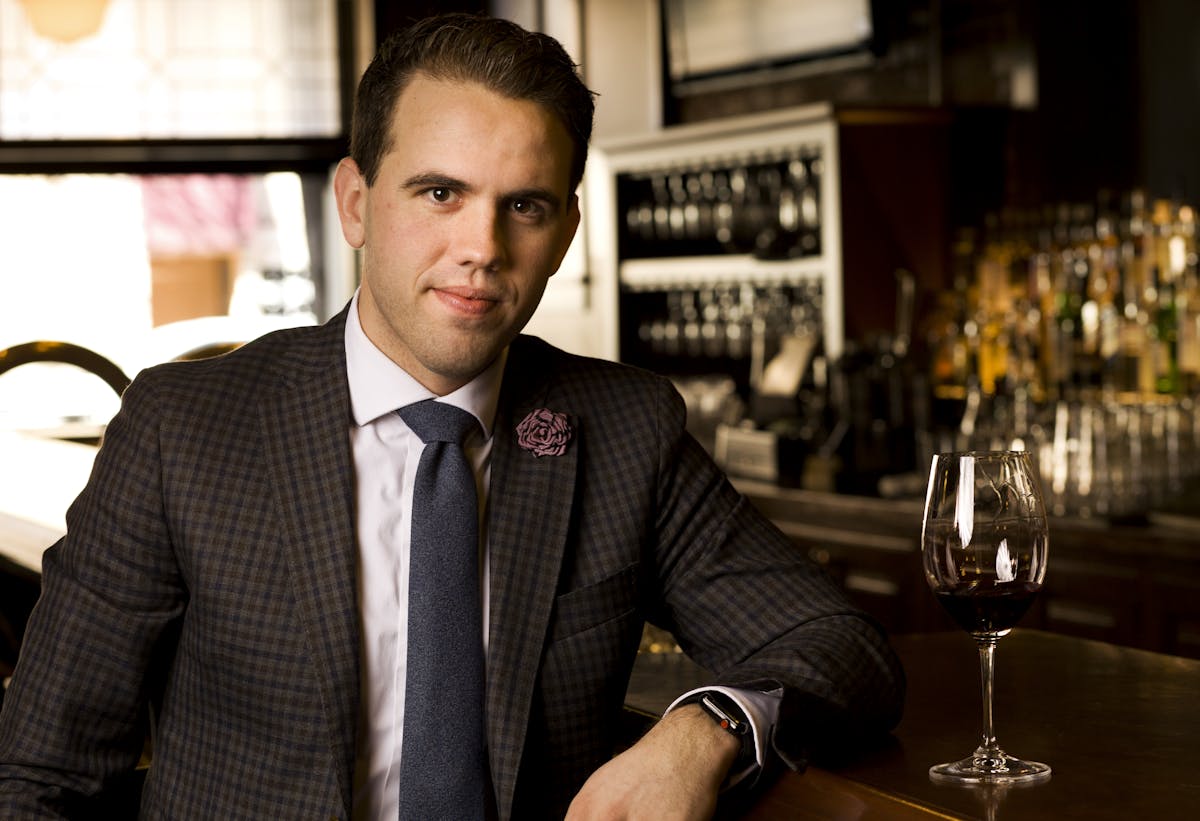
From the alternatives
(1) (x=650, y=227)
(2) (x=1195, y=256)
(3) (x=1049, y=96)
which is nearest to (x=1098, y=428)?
(2) (x=1195, y=256)

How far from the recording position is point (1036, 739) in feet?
4.09

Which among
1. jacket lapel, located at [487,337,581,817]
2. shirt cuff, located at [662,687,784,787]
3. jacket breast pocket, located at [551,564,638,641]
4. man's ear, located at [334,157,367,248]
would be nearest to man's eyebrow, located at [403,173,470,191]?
man's ear, located at [334,157,367,248]

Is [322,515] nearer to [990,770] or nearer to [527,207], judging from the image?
[527,207]

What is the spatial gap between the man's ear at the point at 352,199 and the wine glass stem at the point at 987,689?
728 mm

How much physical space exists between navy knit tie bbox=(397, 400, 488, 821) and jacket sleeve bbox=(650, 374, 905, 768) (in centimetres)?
22

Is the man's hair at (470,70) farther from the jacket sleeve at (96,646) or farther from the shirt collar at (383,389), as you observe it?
the jacket sleeve at (96,646)

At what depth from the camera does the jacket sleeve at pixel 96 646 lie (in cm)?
136

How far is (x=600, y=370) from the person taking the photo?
1.65m

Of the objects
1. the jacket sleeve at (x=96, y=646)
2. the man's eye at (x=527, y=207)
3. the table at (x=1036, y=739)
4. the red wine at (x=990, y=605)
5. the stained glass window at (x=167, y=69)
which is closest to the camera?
the table at (x=1036, y=739)

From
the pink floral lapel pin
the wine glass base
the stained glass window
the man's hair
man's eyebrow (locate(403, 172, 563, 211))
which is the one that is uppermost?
the stained glass window

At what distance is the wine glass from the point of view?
1.21 metres

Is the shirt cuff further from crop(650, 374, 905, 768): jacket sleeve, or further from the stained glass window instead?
the stained glass window

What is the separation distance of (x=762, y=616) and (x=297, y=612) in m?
0.44

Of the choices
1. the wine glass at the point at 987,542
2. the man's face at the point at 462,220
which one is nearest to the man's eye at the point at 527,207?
the man's face at the point at 462,220
